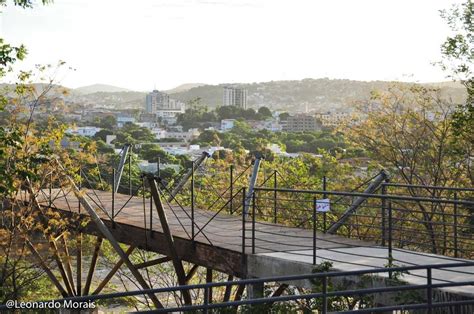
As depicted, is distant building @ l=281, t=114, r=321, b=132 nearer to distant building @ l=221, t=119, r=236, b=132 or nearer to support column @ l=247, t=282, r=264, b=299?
distant building @ l=221, t=119, r=236, b=132

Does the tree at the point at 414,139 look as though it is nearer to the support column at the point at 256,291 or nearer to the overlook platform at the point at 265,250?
the overlook platform at the point at 265,250

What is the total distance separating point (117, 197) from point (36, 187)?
166 inches

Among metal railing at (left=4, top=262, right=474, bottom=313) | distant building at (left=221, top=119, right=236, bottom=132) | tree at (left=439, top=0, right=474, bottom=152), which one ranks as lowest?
distant building at (left=221, top=119, right=236, bottom=132)

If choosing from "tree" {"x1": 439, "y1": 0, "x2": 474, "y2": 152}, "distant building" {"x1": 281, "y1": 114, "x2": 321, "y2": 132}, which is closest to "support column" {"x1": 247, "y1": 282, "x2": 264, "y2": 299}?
"tree" {"x1": 439, "y1": 0, "x2": 474, "y2": 152}

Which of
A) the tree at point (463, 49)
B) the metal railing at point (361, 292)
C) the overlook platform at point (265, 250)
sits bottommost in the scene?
the overlook platform at point (265, 250)

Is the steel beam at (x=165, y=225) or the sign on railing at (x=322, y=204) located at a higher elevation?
the sign on railing at (x=322, y=204)

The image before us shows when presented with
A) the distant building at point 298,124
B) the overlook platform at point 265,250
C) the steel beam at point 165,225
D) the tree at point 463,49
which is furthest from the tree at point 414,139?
the distant building at point 298,124

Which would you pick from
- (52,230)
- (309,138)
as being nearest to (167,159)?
(309,138)

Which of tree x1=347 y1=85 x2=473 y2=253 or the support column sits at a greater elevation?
tree x1=347 y1=85 x2=473 y2=253

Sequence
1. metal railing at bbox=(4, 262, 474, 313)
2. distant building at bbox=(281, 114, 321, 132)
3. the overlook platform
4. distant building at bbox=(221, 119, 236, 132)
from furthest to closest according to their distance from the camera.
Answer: distant building at bbox=(221, 119, 236, 132)
distant building at bbox=(281, 114, 321, 132)
the overlook platform
metal railing at bbox=(4, 262, 474, 313)

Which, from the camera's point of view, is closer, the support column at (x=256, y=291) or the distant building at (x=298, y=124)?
the support column at (x=256, y=291)

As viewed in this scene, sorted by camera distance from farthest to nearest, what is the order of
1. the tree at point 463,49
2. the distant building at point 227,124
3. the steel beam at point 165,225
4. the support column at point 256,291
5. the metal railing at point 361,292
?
the distant building at point 227,124, the tree at point 463,49, the steel beam at point 165,225, the support column at point 256,291, the metal railing at point 361,292

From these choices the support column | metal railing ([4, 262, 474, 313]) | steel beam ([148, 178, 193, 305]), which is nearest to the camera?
metal railing ([4, 262, 474, 313])

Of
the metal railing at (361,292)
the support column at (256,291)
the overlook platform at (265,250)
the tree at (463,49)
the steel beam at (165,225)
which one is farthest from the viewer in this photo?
the tree at (463,49)
